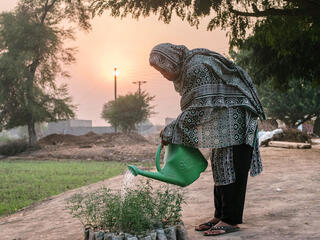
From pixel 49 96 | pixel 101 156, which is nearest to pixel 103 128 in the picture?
pixel 49 96

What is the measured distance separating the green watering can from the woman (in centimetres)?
9

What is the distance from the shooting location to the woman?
12.5 ft

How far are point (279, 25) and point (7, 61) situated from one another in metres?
20.7

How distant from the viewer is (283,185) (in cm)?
689

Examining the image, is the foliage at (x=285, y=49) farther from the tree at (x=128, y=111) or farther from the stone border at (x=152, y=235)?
the tree at (x=128, y=111)

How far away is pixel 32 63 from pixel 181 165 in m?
27.7

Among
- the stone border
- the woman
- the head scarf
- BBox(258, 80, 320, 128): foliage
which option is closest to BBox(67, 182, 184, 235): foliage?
the stone border

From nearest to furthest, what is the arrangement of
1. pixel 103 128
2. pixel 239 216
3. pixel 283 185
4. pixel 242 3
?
pixel 239 216
pixel 283 185
pixel 242 3
pixel 103 128

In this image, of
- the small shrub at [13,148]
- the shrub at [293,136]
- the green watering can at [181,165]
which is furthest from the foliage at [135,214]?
the small shrub at [13,148]

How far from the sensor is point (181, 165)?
12.3ft

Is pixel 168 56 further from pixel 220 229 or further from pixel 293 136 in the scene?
pixel 293 136

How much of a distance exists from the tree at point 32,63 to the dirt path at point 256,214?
72.8ft

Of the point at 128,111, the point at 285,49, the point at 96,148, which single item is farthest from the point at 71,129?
the point at 285,49

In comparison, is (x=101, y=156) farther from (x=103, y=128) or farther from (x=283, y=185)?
(x=103, y=128)
